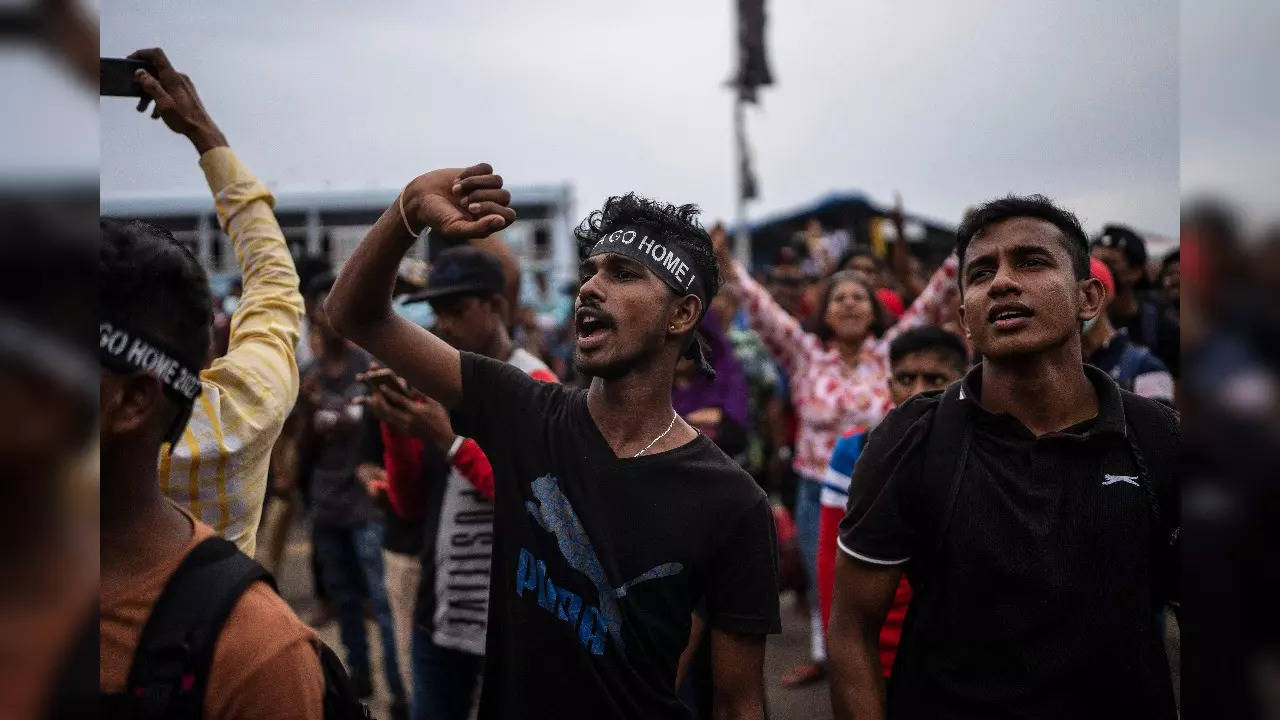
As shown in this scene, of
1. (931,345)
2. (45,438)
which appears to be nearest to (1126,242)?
(931,345)

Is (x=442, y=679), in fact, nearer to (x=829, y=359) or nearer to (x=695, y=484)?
(x=695, y=484)

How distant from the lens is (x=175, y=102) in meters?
2.26

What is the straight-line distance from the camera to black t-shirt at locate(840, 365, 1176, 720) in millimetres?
2123

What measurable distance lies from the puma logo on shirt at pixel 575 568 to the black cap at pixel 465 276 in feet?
5.34

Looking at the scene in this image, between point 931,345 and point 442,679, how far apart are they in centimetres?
234

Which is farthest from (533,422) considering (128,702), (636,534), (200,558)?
(128,702)

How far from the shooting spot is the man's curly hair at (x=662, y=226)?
8.94 feet

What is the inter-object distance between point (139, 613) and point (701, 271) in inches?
68.2

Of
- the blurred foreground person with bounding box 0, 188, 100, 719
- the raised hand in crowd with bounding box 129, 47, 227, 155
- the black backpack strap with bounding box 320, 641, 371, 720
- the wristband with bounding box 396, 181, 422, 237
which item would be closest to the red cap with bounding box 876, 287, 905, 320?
the wristband with bounding box 396, 181, 422, 237

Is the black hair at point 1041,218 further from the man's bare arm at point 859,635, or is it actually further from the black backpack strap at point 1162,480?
the man's bare arm at point 859,635

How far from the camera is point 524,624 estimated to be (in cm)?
233

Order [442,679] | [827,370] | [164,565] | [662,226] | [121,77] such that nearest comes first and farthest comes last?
[164,565]
[121,77]
[662,226]
[442,679]
[827,370]

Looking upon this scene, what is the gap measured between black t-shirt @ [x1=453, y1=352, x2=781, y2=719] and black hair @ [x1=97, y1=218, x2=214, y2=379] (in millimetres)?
1022

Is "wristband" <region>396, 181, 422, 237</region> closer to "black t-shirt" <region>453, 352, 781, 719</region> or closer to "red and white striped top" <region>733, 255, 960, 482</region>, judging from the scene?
"black t-shirt" <region>453, 352, 781, 719</region>
